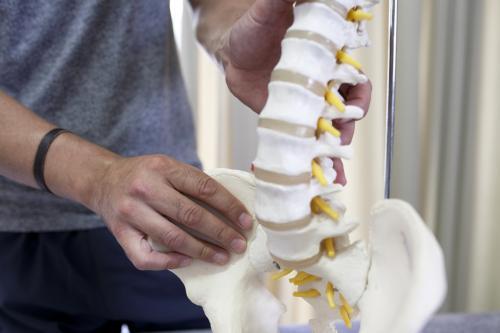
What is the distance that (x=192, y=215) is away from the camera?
629 mm

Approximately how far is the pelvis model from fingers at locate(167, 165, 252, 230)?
83 millimetres

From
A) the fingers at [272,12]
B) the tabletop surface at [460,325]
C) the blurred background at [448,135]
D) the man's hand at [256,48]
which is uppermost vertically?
the fingers at [272,12]

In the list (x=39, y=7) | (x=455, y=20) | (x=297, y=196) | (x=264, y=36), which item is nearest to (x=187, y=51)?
(x=455, y=20)

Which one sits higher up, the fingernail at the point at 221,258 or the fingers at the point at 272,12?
the fingers at the point at 272,12

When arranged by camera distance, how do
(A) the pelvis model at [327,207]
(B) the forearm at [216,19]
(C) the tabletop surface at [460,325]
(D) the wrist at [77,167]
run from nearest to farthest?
(A) the pelvis model at [327,207], (D) the wrist at [77,167], (B) the forearm at [216,19], (C) the tabletop surface at [460,325]

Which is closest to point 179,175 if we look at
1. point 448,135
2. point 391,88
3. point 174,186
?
point 174,186

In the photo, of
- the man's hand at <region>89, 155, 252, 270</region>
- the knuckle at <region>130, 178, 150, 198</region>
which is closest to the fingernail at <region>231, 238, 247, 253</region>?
the man's hand at <region>89, 155, 252, 270</region>

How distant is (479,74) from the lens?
5.19 ft

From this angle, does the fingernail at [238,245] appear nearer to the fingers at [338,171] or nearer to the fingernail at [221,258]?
the fingernail at [221,258]

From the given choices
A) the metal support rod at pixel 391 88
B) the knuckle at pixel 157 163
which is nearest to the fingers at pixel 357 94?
the metal support rod at pixel 391 88

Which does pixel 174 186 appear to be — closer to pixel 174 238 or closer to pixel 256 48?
pixel 174 238

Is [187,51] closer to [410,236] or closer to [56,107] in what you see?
[56,107]

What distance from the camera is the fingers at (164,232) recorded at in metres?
0.63

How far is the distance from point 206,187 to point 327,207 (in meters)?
0.15
